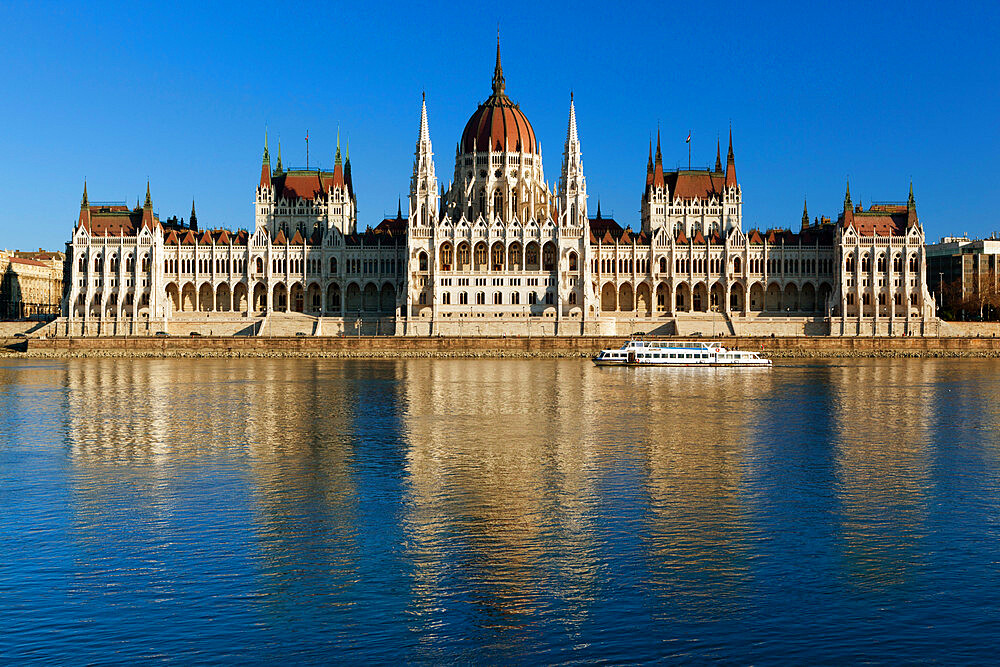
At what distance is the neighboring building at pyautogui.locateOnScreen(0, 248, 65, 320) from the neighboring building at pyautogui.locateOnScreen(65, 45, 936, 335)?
3331 centimetres

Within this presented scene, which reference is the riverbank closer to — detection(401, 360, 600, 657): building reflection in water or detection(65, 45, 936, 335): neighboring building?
detection(65, 45, 936, 335): neighboring building

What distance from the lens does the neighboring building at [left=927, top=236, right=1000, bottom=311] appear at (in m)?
133

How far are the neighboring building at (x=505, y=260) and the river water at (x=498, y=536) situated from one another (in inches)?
2793

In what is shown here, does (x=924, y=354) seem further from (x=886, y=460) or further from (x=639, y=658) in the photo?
(x=639, y=658)

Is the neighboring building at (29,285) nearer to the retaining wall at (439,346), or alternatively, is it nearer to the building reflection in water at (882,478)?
the retaining wall at (439,346)

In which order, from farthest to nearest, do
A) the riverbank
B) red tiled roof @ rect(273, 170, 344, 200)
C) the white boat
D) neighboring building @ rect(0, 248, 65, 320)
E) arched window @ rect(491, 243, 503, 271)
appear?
neighboring building @ rect(0, 248, 65, 320) < red tiled roof @ rect(273, 170, 344, 200) < arched window @ rect(491, 243, 503, 271) < the riverbank < the white boat

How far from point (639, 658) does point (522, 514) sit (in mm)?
10493

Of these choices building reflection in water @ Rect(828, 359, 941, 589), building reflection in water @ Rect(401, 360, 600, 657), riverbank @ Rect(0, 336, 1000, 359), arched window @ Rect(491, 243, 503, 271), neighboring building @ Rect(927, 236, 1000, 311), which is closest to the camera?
building reflection in water @ Rect(401, 360, 600, 657)

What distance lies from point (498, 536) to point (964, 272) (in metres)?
137

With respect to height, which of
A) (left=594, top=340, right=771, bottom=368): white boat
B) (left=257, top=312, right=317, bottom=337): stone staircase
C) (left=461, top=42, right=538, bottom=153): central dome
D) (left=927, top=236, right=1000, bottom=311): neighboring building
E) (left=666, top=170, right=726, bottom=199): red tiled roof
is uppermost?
(left=461, top=42, right=538, bottom=153): central dome

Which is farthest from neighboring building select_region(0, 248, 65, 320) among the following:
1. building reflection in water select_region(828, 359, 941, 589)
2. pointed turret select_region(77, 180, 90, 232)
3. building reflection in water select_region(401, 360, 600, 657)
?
building reflection in water select_region(828, 359, 941, 589)

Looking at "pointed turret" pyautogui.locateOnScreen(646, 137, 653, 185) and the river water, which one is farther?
"pointed turret" pyautogui.locateOnScreen(646, 137, 653, 185)

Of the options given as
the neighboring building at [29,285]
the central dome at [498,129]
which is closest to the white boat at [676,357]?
the central dome at [498,129]

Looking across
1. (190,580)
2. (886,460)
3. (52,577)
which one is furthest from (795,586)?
(886,460)
